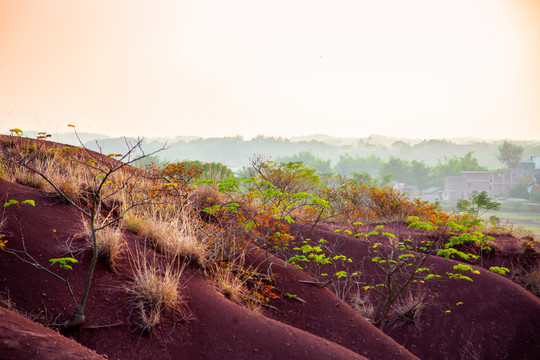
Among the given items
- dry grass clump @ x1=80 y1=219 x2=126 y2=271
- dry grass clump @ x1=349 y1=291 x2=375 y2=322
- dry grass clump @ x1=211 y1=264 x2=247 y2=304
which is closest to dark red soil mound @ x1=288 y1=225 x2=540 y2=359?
dry grass clump @ x1=349 y1=291 x2=375 y2=322

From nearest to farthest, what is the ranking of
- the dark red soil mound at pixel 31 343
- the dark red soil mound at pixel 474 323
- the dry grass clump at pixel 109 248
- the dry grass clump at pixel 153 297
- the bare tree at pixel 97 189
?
1. the dark red soil mound at pixel 31 343
2. the bare tree at pixel 97 189
3. the dry grass clump at pixel 153 297
4. the dry grass clump at pixel 109 248
5. the dark red soil mound at pixel 474 323

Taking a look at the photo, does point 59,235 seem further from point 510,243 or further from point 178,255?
point 510,243

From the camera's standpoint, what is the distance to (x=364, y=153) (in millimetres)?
97312

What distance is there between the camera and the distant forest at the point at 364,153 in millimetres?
55719

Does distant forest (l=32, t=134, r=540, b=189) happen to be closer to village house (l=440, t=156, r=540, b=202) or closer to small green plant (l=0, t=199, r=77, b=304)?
village house (l=440, t=156, r=540, b=202)

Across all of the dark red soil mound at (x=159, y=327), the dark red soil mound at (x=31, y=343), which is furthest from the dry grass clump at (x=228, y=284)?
the dark red soil mound at (x=31, y=343)

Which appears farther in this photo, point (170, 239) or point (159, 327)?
point (170, 239)

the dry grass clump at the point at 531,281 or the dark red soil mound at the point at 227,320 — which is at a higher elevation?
the dark red soil mound at the point at 227,320

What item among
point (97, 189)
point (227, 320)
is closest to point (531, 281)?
point (227, 320)

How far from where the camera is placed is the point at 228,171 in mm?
18812

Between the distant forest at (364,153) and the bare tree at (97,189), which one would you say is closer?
the bare tree at (97,189)

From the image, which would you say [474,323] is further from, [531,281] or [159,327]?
[159,327]

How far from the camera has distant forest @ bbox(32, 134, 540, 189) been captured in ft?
183

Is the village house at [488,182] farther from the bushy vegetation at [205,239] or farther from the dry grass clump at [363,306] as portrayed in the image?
the dry grass clump at [363,306]
